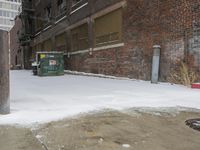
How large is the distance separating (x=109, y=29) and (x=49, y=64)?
5.22 meters

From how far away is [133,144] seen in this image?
11.6ft

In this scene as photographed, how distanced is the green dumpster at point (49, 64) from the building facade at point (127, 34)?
4.97ft

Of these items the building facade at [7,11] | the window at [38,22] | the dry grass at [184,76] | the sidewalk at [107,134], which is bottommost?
the sidewalk at [107,134]

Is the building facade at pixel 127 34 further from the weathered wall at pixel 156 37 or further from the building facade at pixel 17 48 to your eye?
the building facade at pixel 17 48

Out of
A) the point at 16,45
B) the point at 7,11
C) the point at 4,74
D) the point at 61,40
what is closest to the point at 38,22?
the point at 61,40

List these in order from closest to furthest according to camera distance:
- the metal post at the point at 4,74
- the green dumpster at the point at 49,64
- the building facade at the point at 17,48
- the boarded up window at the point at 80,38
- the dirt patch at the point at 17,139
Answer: the dirt patch at the point at 17,139
the metal post at the point at 4,74
the green dumpster at the point at 49,64
the boarded up window at the point at 80,38
the building facade at the point at 17,48

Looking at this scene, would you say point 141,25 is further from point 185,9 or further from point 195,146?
point 195,146

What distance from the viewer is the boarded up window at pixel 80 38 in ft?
60.8

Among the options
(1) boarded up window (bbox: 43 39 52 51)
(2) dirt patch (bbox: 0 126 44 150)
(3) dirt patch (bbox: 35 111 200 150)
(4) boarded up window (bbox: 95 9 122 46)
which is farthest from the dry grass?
(1) boarded up window (bbox: 43 39 52 51)

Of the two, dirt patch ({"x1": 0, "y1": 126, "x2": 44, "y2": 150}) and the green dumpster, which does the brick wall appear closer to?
the green dumpster

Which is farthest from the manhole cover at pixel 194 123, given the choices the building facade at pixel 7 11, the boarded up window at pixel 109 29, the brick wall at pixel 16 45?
the building facade at pixel 7 11

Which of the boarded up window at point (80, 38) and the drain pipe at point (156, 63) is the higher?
the boarded up window at point (80, 38)

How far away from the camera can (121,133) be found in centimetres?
402

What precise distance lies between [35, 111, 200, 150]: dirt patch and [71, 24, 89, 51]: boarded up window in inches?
532
